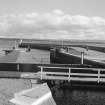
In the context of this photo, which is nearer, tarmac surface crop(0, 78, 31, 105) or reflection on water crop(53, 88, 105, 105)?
tarmac surface crop(0, 78, 31, 105)

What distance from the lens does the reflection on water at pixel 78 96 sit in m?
12.3

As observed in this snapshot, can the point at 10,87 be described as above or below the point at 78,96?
above

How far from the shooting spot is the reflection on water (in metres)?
12.3

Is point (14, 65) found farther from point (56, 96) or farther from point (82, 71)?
point (82, 71)

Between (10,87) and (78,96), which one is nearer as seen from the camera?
(10,87)

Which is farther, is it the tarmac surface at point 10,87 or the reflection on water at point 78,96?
the reflection on water at point 78,96

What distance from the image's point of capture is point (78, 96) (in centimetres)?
1339

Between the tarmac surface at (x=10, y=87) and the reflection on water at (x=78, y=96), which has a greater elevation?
the tarmac surface at (x=10, y=87)

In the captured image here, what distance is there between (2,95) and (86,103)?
18.3 feet

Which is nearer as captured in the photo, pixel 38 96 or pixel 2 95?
pixel 38 96

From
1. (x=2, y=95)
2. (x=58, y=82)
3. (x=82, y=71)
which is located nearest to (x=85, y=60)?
(x=82, y=71)

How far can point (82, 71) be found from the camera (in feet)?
47.2

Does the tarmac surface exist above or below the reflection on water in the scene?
above

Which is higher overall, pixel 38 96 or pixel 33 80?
pixel 38 96
